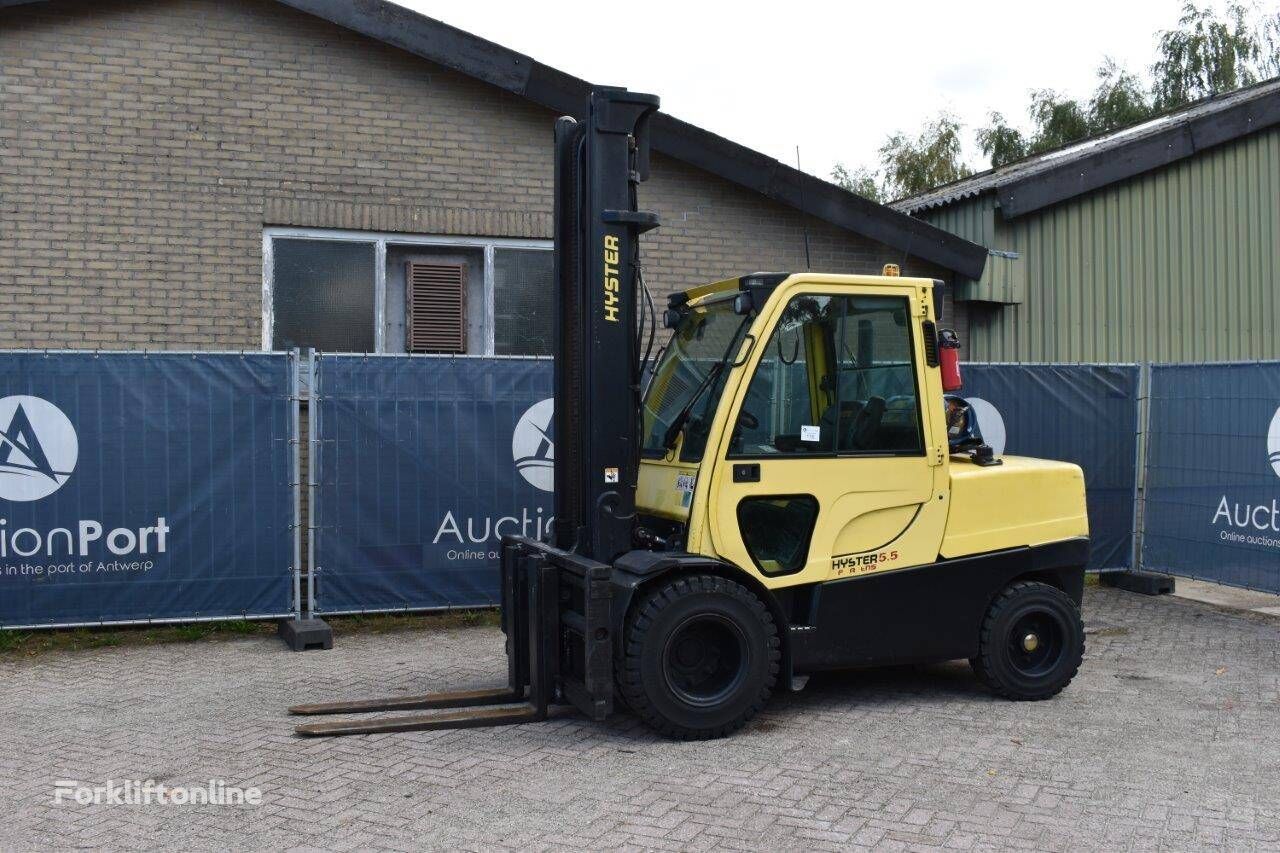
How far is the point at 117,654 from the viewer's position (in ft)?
27.2

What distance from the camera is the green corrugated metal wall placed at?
1273 cm

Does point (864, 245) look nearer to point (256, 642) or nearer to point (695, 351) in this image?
point (695, 351)

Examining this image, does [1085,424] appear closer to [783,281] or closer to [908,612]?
[908,612]

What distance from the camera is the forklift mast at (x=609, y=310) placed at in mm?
6238

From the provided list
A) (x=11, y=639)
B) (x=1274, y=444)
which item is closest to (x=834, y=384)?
(x=1274, y=444)

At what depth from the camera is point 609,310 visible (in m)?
6.27

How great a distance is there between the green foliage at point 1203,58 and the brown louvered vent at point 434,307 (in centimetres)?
2553

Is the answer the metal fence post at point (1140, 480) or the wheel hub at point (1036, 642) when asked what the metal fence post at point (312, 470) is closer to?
the wheel hub at point (1036, 642)

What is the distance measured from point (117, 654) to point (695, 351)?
462 cm

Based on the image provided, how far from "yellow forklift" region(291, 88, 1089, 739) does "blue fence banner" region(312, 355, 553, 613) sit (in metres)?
2.38

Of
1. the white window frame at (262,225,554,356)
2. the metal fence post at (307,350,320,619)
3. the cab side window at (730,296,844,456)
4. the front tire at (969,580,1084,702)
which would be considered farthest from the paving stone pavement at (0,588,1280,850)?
the white window frame at (262,225,554,356)

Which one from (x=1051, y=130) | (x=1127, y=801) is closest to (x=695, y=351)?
(x=1127, y=801)

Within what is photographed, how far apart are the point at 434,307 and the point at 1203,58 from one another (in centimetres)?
2733

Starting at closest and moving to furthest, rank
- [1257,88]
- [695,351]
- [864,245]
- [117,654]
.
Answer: [695,351], [117,654], [864,245], [1257,88]
